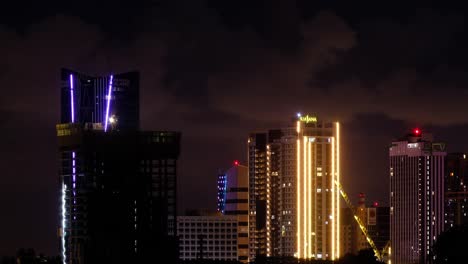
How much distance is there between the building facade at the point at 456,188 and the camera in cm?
9225

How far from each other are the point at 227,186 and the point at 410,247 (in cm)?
1389

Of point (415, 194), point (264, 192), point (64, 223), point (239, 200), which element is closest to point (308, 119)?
point (264, 192)

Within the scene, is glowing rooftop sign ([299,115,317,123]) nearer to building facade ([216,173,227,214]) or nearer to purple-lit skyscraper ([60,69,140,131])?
building facade ([216,173,227,214])

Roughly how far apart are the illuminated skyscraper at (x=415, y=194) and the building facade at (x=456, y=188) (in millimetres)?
470

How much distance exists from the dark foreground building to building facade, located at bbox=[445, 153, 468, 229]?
39979 millimetres

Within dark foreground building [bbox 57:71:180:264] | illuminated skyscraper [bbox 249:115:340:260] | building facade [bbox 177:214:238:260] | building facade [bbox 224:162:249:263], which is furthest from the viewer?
building facade [bbox 224:162:249:263]

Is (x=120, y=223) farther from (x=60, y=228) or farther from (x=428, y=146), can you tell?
(x=428, y=146)

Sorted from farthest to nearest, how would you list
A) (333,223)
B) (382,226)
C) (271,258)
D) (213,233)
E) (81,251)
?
(382,226)
(213,233)
(333,223)
(271,258)
(81,251)

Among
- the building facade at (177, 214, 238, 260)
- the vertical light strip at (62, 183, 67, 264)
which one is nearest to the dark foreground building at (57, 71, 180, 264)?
the vertical light strip at (62, 183, 67, 264)

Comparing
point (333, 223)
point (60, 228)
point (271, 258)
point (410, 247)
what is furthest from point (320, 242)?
point (60, 228)

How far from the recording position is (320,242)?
74.9 metres

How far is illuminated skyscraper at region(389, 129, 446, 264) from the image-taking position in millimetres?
91938

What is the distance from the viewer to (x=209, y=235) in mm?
→ 81688

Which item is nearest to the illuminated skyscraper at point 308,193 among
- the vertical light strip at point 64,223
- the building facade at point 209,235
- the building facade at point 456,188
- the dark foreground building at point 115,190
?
the building facade at point 209,235
